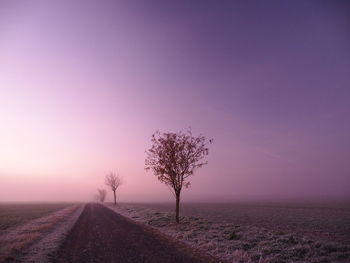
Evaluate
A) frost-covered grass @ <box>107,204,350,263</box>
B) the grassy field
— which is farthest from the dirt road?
the grassy field

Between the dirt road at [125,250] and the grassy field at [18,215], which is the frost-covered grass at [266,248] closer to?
the dirt road at [125,250]

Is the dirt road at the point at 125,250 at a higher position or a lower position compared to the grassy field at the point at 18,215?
higher

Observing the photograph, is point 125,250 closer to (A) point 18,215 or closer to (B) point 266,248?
(B) point 266,248

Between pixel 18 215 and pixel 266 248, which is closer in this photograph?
pixel 266 248

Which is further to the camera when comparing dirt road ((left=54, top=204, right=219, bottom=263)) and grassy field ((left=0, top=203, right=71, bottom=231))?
grassy field ((left=0, top=203, right=71, bottom=231))

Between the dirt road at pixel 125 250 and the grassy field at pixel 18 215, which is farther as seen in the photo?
the grassy field at pixel 18 215

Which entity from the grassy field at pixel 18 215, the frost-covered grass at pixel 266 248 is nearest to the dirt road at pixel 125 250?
the frost-covered grass at pixel 266 248

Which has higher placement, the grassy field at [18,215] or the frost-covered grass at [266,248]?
the frost-covered grass at [266,248]

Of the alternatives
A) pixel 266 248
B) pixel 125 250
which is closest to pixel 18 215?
pixel 125 250

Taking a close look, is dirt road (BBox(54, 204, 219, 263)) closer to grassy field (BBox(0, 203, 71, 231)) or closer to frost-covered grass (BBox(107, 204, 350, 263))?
frost-covered grass (BBox(107, 204, 350, 263))

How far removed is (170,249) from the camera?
16406 millimetres

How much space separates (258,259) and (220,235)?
7.34m

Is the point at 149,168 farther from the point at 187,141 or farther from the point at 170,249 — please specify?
the point at 170,249

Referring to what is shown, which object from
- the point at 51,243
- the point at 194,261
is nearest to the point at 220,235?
the point at 194,261
